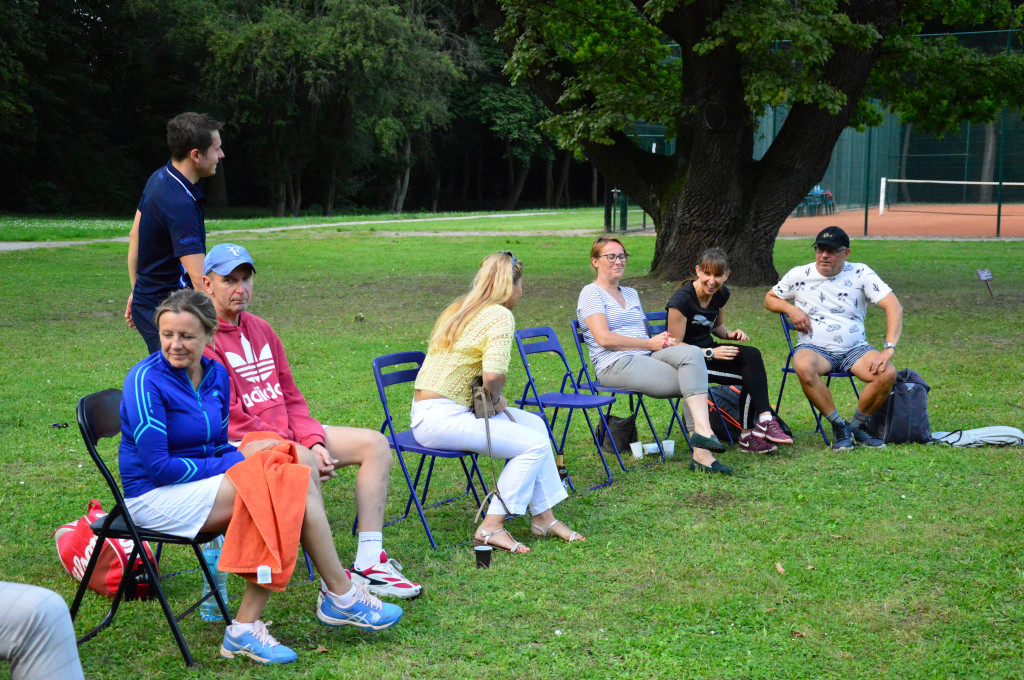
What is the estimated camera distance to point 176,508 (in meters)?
3.56

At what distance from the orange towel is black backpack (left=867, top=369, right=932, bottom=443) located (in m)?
4.26

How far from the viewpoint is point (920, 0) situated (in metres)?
13.8

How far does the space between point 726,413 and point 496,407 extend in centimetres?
225

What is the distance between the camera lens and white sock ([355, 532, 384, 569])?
4.17 metres

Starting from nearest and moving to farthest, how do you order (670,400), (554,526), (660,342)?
(554,526)
(660,342)
(670,400)

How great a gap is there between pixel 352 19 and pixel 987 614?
3483cm

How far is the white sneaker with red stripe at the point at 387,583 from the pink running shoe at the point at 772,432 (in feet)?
9.72

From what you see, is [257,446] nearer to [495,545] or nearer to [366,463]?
[366,463]

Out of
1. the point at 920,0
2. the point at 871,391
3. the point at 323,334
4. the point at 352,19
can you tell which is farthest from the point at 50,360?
the point at 352,19

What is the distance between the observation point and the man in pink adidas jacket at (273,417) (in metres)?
4.18

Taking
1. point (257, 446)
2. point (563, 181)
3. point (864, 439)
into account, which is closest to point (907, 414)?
point (864, 439)

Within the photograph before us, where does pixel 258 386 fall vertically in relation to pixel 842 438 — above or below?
above

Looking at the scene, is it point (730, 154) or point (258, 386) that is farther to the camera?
point (730, 154)

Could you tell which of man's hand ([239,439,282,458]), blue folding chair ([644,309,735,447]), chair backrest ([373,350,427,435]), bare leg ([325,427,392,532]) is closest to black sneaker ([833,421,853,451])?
blue folding chair ([644,309,735,447])
